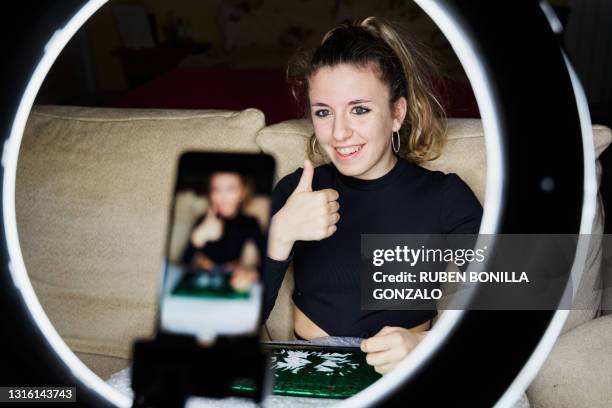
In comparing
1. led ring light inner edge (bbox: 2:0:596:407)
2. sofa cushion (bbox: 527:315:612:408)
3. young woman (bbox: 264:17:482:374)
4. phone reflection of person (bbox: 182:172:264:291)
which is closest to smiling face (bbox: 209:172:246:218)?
phone reflection of person (bbox: 182:172:264:291)

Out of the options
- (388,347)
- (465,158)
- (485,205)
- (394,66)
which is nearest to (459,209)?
(465,158)

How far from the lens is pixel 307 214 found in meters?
0.74

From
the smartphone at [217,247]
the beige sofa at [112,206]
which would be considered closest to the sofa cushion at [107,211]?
the beige sofa at [112,206]

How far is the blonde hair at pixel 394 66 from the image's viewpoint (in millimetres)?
1016

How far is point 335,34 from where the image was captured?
1070 mm

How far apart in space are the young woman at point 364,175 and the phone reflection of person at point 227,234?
499 mm

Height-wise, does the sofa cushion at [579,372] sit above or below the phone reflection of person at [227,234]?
below

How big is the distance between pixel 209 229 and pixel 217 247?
0.04 ft

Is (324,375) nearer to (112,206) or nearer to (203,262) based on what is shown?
(203,262)

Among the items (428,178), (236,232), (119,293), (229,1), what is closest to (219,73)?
(229,1)

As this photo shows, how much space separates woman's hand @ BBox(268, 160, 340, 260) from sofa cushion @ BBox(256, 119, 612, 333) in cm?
41

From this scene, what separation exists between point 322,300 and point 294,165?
0.28 m

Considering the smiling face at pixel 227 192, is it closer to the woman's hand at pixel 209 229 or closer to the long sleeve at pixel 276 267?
the woman's hand at pixel 209 229

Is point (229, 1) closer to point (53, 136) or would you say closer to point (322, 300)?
point (53, 136)
